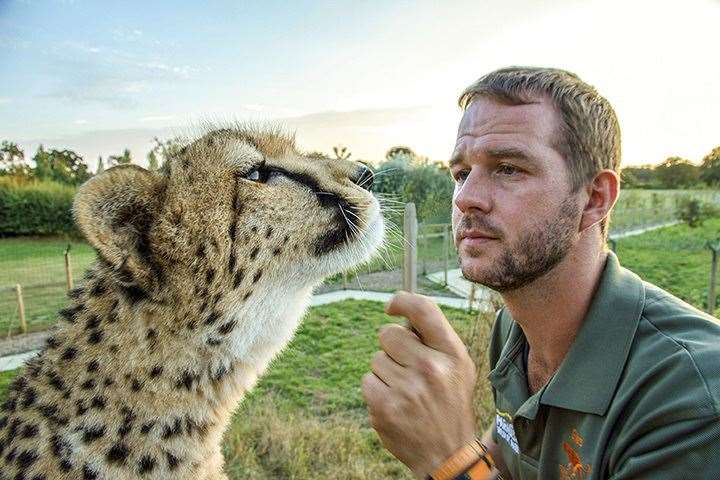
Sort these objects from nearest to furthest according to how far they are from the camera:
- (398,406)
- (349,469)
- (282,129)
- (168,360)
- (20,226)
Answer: (398,406)
(168,360)
(282,129)
(349,469)
(20,226)

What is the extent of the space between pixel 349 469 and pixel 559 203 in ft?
7.94

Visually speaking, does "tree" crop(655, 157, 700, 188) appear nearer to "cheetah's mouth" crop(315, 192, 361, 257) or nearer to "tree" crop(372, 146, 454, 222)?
"tree" crop(372, 146, 454, 222)

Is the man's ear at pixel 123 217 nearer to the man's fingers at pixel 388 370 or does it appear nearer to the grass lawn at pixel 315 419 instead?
the man's fingers at pixel 388 370

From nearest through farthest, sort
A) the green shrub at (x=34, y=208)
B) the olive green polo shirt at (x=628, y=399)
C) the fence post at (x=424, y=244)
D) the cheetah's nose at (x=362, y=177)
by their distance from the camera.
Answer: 1. the olive green polo shirt at (x=628, y=399)
2. the cheetah's nose at (x=362, y=177)
3. the green shrub at (x=34, y=208)
4. the fence post at (x=424, y=244)

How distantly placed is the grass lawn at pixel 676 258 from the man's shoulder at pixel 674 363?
4.41 meters

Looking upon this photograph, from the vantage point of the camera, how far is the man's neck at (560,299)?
4.34ft

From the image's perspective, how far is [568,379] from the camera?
4.12 feet

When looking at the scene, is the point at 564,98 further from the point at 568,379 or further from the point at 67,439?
the point at 67,439

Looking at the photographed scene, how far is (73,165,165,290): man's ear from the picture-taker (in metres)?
1.15

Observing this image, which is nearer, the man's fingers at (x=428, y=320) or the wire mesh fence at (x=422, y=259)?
the man's fingers at (x=428, y=320)

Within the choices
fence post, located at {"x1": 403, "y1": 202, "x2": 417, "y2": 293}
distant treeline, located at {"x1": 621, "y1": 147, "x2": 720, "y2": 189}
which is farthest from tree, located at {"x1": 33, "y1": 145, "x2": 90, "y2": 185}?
distant treeline, located at {"x1": 621, "y1": 147, "x2": 720, "y2": 189}

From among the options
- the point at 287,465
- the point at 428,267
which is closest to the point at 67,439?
the point at 287,465

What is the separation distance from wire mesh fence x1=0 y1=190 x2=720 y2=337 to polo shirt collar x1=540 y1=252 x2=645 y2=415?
84.8 inches

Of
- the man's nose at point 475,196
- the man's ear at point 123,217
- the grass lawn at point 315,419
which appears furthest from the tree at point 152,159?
the man's nose at point 475,196
